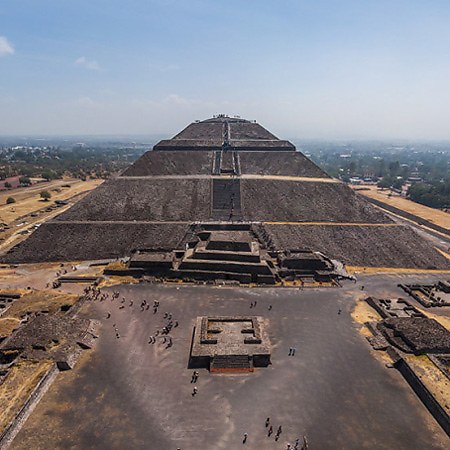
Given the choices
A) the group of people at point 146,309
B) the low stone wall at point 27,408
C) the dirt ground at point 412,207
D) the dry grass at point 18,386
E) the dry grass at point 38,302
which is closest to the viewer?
the low stone wall at point 27,408

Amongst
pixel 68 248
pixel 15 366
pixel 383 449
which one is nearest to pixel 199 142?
pixel 68 248

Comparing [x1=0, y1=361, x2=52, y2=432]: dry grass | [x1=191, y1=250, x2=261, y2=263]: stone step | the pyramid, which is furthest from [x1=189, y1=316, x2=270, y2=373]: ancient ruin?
the pyramid

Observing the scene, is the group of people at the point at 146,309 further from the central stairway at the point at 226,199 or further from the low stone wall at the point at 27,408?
the central stairway at the point at 226,199

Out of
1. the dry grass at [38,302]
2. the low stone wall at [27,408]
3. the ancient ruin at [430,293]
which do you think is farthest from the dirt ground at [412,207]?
the low stone wall at [27,408]

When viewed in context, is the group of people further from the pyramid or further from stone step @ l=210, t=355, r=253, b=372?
the pyramid

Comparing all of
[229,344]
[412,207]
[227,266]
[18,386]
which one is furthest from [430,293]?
[412,207]

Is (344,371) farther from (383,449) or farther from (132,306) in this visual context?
(132,306)
